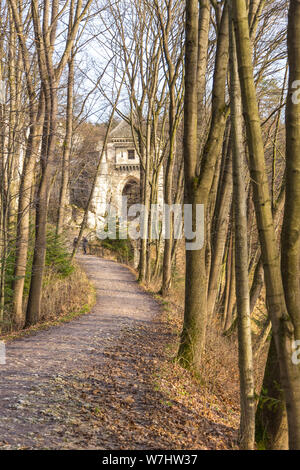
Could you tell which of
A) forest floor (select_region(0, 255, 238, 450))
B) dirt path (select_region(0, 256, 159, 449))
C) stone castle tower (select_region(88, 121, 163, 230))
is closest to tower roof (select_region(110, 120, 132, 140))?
stone castle tower (select_region(88, 121, 163, 230))

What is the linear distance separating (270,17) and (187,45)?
592 cm

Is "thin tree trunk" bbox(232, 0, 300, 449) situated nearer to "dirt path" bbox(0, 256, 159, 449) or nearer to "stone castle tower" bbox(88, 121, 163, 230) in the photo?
"dirt path" bbox(0, 256, 159, 449)

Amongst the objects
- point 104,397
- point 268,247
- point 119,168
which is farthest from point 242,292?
point 119,168

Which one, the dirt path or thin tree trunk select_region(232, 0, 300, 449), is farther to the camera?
the dirt path

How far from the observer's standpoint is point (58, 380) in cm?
629

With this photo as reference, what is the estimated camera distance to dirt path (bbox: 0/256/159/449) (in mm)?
4516

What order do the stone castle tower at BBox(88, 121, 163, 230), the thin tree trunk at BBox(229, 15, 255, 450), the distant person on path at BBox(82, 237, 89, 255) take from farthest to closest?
the stone castle tower at BBox(88, 121, 163, 230), the distant person on path at BBox(82, 237, 89, 255), the thin tree trunk at BBox(229, 15, 255, 450)

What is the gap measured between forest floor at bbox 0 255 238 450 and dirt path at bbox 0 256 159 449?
10 millimetres

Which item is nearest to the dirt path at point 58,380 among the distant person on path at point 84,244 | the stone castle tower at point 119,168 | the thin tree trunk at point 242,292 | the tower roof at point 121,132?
the thin tree trunk at point 242,292

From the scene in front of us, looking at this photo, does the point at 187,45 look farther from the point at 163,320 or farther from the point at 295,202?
the point at 163,320

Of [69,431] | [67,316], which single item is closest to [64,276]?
[67,316]

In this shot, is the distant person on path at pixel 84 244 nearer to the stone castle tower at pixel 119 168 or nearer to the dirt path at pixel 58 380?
the stone castle tower at pixel 119 168

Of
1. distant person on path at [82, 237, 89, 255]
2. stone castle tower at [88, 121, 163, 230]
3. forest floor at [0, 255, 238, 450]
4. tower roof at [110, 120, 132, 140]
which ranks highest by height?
tower roof at [110, 120, 132, 140]

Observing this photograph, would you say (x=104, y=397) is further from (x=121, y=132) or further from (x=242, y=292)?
(x=121, y=132)
